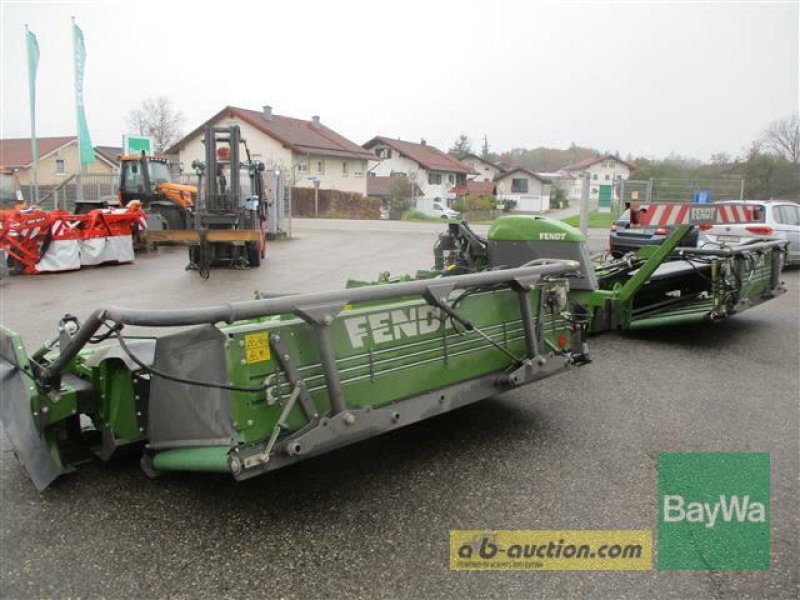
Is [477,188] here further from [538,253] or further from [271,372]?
[271,372]

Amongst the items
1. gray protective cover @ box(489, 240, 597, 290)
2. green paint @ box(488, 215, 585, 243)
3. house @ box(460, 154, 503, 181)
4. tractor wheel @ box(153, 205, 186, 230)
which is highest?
house @ box(460, 154, 503, 181)

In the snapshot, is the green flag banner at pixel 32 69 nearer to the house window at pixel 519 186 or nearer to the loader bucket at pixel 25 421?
the loader bucket at pixel 25 421

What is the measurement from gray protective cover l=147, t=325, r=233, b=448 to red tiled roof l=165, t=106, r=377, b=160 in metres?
43.5

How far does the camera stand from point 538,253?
589cm

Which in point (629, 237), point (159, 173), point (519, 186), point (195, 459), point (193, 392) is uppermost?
point (519, 186)

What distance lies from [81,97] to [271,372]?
23.9 meters

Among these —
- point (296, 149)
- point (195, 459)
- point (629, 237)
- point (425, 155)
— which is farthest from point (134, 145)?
point (425, 155)

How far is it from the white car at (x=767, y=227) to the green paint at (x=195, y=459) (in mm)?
10983

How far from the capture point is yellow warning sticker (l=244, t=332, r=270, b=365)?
2.98 metres

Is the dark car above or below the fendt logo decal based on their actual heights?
above

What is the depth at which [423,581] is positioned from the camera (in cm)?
283

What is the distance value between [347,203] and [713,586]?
133 feet

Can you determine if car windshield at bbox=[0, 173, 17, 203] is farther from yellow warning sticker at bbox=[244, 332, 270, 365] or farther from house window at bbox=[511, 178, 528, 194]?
house window at bbox=[511, 178, 528, 194]

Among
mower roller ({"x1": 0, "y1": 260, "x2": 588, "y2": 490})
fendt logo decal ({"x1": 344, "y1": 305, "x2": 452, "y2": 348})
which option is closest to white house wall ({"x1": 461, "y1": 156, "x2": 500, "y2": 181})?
mower roller ({"x1": 0, "y1": 260, "x2": 588, "y2": 490})
